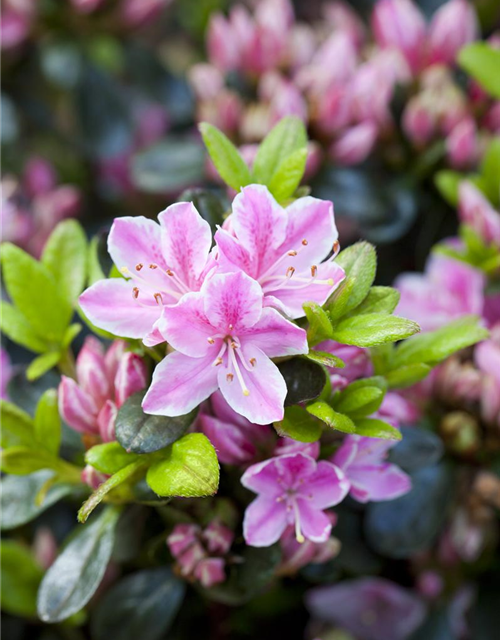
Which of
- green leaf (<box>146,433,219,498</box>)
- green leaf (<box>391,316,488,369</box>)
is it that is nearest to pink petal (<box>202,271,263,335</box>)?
green leaf (<box>146,433,219,498</box>)

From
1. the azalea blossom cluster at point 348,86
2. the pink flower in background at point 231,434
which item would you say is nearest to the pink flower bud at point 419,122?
the azalea blossom cluster at point 348,86

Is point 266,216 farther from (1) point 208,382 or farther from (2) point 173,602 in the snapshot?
(2) point 173,602

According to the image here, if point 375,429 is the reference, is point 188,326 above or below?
above

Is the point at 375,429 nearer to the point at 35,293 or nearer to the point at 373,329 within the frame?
the point at 373,329

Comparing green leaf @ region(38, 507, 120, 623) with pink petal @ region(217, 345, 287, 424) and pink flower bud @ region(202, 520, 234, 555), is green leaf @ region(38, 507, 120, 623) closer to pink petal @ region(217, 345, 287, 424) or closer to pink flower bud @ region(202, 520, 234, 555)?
pink flower bud @ region(202, 520, 234, 555)

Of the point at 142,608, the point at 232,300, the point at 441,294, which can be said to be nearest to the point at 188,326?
the point at 232,300

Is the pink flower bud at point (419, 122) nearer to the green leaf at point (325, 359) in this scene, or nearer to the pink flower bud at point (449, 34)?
the pink flower bud at point (449, 34)
